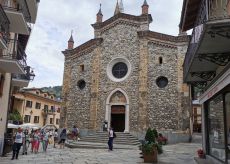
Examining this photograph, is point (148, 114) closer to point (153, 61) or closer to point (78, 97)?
point (153, 61)

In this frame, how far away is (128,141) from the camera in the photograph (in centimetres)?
2206

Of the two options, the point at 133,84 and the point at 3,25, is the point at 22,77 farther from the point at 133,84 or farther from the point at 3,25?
the point at 133,84

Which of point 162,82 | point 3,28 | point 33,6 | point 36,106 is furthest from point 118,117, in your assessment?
point 36,106

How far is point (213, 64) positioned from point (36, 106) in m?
39.2

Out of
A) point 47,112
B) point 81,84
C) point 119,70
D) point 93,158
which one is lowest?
point 93,158

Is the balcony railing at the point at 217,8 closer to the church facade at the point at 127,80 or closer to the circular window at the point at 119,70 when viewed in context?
the church facade at the point at 127,80

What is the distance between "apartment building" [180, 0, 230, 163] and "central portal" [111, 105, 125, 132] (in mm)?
12534

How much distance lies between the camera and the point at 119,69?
26.0m

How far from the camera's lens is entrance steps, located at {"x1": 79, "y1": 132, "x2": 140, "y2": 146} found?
866 inches

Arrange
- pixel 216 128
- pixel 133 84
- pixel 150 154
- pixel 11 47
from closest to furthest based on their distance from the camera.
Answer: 1. pixel 216 128
2. pixel 150 154
3. pixel 11 47
4. pixel 133 84

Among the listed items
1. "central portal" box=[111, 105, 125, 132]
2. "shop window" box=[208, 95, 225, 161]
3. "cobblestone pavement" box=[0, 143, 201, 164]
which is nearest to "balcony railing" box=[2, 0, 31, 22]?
"cobblestone pavement" box=[0, 143, 201, 164]

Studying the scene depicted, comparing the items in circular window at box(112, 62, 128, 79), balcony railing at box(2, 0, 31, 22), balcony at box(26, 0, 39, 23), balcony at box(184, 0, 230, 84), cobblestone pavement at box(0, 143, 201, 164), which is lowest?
cobblestone pavement at box(0, 143, 201, 164)

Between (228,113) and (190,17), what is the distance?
6.25 meters

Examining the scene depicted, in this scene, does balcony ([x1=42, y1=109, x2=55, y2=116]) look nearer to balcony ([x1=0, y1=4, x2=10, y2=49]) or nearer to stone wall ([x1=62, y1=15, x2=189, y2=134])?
stone wall ([x1=62, y1=15, x2=189, y2=134])
